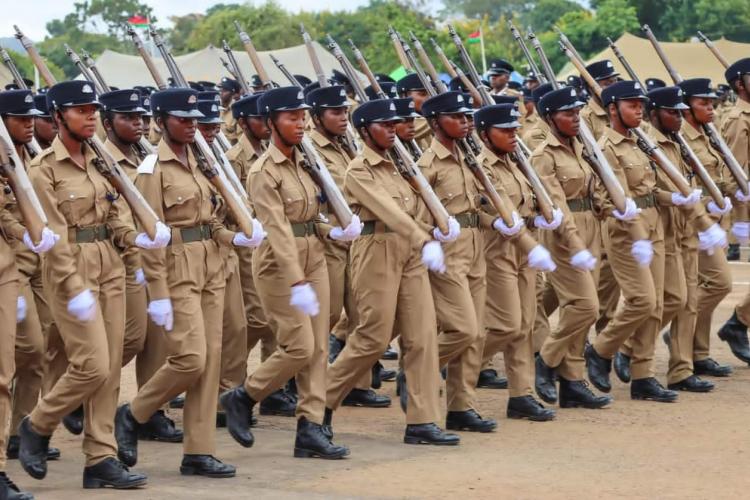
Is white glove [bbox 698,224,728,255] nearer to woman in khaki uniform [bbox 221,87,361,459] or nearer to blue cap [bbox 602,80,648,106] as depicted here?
blue cap [bbox 602,80,648,106]

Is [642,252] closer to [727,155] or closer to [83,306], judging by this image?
[727,155]

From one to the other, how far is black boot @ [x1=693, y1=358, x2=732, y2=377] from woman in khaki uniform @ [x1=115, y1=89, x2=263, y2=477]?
189 inches

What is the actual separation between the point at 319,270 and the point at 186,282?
97 centimetres

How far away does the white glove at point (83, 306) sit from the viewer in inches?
305

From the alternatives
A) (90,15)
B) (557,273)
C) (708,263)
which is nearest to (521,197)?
(557,273)

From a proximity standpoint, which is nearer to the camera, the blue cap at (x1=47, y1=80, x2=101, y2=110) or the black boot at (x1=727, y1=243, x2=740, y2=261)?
the blue cap at (x1=47, y1=80, x2=101, y2=110)

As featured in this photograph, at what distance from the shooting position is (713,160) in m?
12.1

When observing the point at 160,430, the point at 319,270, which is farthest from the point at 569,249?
the point at 160,430

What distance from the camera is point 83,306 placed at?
305 inches

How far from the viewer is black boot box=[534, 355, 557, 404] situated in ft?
35.8

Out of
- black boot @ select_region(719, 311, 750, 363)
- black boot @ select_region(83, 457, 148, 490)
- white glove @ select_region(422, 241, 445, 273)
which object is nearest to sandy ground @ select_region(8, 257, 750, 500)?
black boot @ select_region(83, 457, 148, 490)

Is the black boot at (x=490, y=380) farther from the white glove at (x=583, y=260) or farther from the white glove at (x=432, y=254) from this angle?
the white glove at (x=432, y=254)

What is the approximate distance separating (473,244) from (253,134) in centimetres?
199

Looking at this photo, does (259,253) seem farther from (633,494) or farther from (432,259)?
(633,494)
